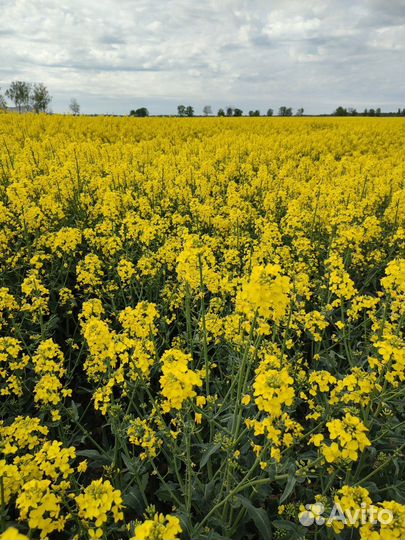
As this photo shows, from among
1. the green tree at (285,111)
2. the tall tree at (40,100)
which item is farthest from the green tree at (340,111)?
the tall tree at (40,100)

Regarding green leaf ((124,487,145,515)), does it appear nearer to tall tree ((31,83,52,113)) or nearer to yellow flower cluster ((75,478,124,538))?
yellow flower cluster ((75,478,124,538))

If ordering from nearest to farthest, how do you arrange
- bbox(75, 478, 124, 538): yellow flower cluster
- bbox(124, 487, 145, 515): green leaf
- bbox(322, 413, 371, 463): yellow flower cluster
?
bbox(75, 478, 124, 538): yellow flower cluster
bbox(322, 413, 371, 463): yellow flower cluster
bbox(124, 487, 145, 515): green leaf

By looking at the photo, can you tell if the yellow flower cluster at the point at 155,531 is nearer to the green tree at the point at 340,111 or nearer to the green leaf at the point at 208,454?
the green leaf at the point at 208,454

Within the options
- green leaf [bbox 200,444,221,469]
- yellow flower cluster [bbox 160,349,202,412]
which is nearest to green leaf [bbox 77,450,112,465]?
green leaf [bbox 200,444,221,469]

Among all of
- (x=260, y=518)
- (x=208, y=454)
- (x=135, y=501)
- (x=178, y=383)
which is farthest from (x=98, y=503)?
(x=260, y=518)

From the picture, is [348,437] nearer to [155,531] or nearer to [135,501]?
[155,531]

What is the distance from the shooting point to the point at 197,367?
4.07 metres

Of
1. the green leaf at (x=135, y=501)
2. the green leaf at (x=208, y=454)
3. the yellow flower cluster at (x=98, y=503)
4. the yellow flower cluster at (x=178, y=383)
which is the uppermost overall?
the yellow flower cluster at (x=178, y=383)

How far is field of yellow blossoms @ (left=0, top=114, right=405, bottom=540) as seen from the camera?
2211mm

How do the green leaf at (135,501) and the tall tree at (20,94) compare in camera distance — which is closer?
the green leaf at (135,501)

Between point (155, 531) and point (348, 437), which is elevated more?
point (348, 437)

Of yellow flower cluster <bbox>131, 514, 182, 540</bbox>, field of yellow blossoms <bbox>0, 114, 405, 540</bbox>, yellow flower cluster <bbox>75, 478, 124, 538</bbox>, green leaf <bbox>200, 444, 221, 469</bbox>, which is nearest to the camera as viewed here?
yellow flower cluster <bbox>131, 514, 182, 540</bbox>

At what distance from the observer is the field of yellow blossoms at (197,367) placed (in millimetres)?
2211

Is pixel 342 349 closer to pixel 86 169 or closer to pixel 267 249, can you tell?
pixel 267 249
